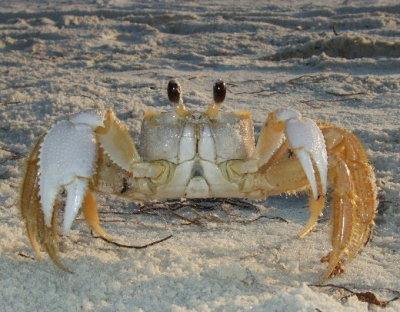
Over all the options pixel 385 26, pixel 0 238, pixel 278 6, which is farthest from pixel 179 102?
pixel 278 6

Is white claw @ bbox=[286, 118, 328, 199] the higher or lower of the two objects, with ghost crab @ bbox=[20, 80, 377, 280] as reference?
higher

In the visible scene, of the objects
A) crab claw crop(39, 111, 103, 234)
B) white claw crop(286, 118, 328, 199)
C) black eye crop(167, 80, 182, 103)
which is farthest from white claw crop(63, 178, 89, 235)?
black eye crop(167, 80, 182, 103)

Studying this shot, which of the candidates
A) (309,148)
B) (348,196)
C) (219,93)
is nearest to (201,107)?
(219,93)

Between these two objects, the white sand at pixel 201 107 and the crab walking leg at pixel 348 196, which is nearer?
the white sand at pixel 201 107

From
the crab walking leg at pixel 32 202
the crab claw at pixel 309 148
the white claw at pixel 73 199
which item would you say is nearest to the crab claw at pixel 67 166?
the white claw at pixel 73 199

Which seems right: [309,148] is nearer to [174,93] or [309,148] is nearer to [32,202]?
[174,93]

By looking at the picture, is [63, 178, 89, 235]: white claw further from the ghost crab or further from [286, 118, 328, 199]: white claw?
[286, 118, 328, 199]: white claw

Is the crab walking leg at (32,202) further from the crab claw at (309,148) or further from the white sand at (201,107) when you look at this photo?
the crab claw at (309,148)
